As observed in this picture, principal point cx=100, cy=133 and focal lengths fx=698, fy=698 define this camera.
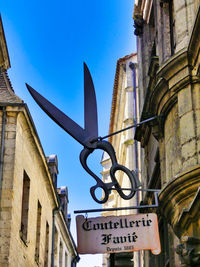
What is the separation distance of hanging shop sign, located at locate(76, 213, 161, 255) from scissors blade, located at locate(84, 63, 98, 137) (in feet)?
4.53

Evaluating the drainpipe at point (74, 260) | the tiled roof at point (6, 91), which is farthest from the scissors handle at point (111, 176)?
the drainpipe at point (74, 260)

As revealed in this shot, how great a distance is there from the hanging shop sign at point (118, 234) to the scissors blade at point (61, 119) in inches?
49.4

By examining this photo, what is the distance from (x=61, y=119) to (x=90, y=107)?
1.95ft

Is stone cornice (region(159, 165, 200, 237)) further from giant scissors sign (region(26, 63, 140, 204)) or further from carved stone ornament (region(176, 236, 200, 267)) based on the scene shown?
giant scissors sign (region(26, 63, 140, 204))

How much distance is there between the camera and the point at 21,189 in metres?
19.8

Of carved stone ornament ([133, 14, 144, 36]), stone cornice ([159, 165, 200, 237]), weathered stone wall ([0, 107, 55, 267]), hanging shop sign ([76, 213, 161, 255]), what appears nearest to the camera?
hanging shop sign ([76, 213, 161, 255])

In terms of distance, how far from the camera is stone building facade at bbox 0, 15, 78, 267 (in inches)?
719

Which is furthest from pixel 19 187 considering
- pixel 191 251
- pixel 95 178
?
pixel 191 251

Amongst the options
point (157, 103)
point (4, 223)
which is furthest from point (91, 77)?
point (4, 223)

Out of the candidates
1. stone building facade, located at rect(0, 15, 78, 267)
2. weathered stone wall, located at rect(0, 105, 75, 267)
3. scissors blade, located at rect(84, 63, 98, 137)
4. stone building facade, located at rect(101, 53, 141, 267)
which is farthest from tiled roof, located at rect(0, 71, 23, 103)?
stone building facade, located at rect(101, 53, 141, 267)

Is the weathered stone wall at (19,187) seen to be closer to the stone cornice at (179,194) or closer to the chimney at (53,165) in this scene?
the chimney at (53,165)

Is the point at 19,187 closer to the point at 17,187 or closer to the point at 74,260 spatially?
the point at 17,187

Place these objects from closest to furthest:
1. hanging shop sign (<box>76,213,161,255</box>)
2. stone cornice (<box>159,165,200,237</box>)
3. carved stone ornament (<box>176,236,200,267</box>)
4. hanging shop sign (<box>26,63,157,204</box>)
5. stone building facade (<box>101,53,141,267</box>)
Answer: hanging shop sign (<box>76,213,161,255</box>)
carved stone ornament (<box>176,236,200,267</box>)
hanging shop sign (<box>26,63,157,204</box>)
stone cornice (<box>159,165,200,237</box>)
stone building facade (<box>101,53,141,267</box>)

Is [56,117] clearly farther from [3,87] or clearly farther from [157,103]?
[3,87]
